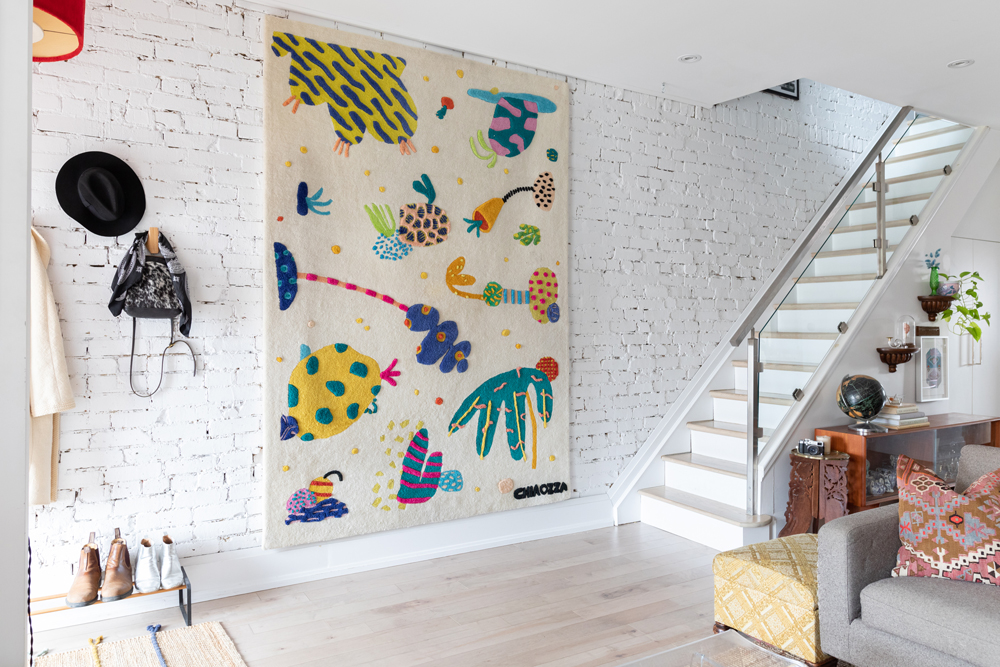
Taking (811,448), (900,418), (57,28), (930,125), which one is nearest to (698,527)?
(811,448)

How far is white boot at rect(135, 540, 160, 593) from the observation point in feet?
8.55

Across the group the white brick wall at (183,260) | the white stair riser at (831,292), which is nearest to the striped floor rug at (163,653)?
the white brick wall at (183,260)

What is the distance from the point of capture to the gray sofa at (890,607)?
185cm

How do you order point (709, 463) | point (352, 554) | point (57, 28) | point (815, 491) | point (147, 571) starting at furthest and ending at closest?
point (709, 463) → point (815, 491) → point (352, 554) → point (147, 571) → point (57, 28)

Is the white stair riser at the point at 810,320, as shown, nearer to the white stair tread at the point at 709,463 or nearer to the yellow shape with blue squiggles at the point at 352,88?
the white stair tread at the point at 709,463

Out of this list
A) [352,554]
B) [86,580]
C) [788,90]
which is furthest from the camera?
[788,90]

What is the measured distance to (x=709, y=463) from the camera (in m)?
4.14

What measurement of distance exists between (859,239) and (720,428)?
1.54m

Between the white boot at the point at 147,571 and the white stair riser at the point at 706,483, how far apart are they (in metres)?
2.97

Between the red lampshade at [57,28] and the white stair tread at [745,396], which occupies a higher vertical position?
the red lampshade at [57,28]

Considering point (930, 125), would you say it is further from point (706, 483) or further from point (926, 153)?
point (706, 483)

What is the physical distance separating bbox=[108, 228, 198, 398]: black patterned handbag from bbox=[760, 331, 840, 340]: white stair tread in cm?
301

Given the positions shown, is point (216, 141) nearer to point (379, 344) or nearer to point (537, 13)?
point (379, 344)

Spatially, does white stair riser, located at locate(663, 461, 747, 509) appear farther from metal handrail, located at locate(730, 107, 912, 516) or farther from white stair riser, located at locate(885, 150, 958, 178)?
white stair riser, located at locate(885, 150, 958, 178)
